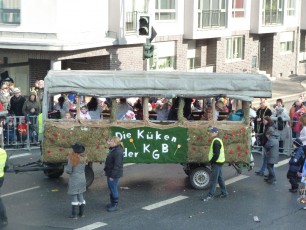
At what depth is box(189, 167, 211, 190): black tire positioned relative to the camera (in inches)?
586

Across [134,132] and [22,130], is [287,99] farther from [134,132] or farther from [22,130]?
[134,132]

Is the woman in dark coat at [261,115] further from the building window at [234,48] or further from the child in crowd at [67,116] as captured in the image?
the building window at [234,48]

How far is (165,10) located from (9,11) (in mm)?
8399

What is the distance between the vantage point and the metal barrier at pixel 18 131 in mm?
18891

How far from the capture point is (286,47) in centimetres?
4284

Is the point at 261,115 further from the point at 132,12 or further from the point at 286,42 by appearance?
the point at 286,42

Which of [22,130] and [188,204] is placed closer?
[188,204]

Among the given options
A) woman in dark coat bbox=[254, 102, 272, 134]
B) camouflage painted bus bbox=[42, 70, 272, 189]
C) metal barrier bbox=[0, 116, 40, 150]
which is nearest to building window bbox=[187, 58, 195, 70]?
woman in dark coat bbox=[254, 102, 272, 134]

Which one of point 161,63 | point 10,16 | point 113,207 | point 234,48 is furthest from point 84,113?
point 234,48

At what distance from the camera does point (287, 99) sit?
3269 centimetres

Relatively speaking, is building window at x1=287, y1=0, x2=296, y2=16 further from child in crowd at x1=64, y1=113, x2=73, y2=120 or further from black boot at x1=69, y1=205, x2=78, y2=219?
black boot at x1=69, y1=205, x2=78, y2=219

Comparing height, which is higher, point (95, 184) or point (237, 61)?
point (237, 61)

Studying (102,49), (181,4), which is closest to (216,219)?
(102,49)

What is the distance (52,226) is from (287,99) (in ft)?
72.4
